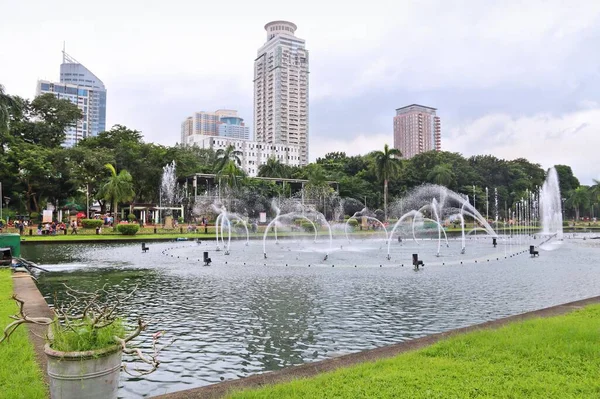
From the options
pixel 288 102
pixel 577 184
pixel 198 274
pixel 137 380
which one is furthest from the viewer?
pixel 288 102

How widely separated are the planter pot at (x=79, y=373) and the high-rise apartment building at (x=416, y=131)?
180 metres

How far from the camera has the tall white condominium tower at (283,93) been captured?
180375 mm

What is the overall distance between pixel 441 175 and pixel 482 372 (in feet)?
285

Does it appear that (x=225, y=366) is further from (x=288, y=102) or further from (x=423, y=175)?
(x=288, y=102)

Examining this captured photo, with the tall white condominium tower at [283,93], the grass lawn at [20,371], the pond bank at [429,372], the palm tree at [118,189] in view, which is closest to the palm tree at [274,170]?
the palm tree at [118,189]

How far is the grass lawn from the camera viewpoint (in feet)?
18.0

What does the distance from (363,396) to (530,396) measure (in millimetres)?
1923

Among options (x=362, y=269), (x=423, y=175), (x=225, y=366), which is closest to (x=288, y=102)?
(x=423, y=175)

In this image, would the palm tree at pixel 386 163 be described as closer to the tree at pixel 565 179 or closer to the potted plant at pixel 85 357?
the tree at pixel 565 179

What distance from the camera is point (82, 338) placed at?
4.80 m

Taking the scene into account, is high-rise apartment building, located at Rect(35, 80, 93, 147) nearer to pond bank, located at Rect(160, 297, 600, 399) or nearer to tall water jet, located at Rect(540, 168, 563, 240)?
tall water jet, located at Rect(540, 168, 563, 240)

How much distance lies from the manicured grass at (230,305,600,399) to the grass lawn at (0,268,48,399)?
103 inches

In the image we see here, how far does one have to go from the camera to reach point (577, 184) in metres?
121

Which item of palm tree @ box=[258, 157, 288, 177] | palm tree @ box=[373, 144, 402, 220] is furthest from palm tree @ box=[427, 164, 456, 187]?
palm tree @ box=[258, 157, 288, 177]
